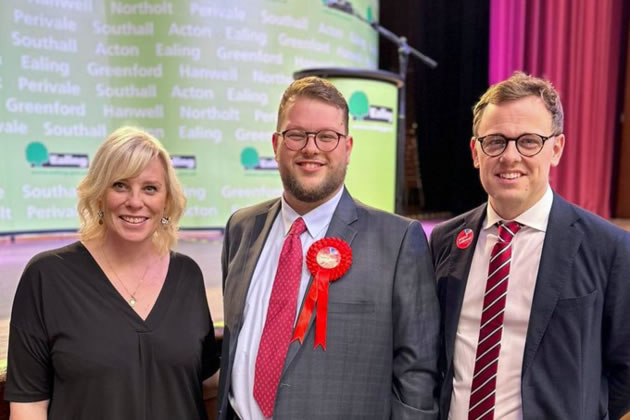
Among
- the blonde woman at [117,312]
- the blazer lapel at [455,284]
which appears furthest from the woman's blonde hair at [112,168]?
the blazer lapel at [455,284]

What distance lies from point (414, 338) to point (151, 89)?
4123 millimetres

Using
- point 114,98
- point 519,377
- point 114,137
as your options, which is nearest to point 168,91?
point 114,98

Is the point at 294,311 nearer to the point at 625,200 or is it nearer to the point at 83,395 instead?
the point at 83,395

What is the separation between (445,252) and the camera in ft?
5.20

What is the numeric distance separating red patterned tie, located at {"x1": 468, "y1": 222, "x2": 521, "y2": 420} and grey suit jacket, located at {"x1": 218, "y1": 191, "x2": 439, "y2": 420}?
4.3 inches

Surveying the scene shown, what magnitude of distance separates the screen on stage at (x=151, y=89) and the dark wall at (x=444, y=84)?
109 inches

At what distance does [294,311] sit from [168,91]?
3.89 m

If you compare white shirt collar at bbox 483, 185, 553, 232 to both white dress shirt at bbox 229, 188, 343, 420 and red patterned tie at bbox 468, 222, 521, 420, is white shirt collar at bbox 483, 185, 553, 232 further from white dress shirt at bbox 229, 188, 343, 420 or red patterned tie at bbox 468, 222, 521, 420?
white dress shirt at bbox 229, 188, 343, 420

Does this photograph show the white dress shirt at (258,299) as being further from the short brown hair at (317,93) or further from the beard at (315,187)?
the short brown hair at (317,93)

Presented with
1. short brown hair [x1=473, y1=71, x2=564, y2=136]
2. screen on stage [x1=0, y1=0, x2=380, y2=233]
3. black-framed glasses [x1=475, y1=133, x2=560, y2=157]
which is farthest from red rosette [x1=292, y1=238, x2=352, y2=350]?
screen on stage [x1=0, y1=0, x2=380, y2=233]

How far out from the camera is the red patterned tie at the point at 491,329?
1345 millimetres

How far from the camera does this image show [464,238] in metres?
1.53

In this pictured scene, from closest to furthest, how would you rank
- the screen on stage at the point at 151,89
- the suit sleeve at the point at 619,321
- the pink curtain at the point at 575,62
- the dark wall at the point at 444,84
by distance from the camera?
the suit sleeve at the point at 619,321 < the screen on stage at the point at 151,89 < the pink curtain at the point at 575,62 < the dark wall at the point at 444,84

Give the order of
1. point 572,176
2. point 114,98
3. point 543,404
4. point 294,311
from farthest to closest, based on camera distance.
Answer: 1. point 572,176
2. point 114,98
3. point 294,311
4. point 543,404
